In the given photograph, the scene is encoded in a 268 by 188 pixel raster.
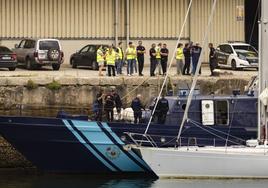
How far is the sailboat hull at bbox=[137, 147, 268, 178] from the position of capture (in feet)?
77.5

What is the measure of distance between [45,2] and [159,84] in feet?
43.7

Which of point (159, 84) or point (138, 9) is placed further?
point (138, 9)

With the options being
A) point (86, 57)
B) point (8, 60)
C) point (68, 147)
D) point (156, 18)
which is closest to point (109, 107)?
point (68, 147)

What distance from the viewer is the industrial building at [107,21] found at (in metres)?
41.8

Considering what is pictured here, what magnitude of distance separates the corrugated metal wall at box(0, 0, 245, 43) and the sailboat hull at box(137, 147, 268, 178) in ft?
63.2

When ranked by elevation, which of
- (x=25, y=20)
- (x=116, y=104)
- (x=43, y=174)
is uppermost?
(x=25, y=20)

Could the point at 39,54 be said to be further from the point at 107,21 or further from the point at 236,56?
the point at 236,56

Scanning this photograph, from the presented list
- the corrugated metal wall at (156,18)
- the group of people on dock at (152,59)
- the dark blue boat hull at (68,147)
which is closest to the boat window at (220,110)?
the dark blue boat hull at (68,147)

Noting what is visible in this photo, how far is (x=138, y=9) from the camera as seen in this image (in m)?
43.3

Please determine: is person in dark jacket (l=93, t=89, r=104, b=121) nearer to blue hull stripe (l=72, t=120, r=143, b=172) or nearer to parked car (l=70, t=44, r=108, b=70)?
blue hull stripe (l=72, t=120, r=143, b=172)

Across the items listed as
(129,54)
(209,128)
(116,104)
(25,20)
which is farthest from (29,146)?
(25,20)

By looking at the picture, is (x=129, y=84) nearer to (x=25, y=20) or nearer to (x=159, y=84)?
(x=159, y=84)

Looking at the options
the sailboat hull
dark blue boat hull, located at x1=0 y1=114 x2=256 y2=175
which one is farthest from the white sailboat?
dark blue boat hull, located at x1=0 y1=114 x2=256 y2=175

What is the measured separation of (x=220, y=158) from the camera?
2367 centimetres
